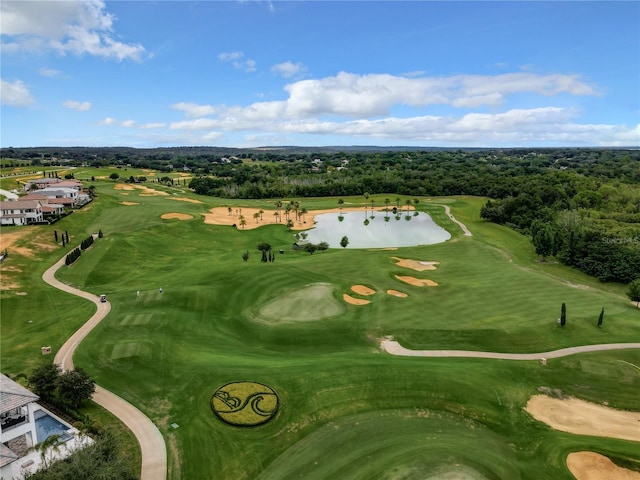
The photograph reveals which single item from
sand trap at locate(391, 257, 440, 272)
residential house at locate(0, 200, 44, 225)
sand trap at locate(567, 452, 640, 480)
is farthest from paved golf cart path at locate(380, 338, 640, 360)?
residential house at locate(0, 200, 44, 225)

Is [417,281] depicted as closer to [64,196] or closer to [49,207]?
[49,207]

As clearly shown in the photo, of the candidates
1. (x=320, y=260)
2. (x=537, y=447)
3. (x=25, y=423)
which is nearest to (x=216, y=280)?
(x=320, y=260)

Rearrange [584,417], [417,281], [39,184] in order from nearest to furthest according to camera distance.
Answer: [584,417] < [417,281] < [39,184]

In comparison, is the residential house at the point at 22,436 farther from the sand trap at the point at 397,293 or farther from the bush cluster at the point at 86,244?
the bush cluster at the point at 86,244

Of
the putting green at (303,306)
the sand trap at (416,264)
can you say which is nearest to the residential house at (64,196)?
the putting green at (303,306)

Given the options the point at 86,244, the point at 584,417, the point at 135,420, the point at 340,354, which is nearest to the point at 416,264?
the point at 340,354

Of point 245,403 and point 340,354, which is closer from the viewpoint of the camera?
point 245,403

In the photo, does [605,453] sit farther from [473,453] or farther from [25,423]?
[25,423]
